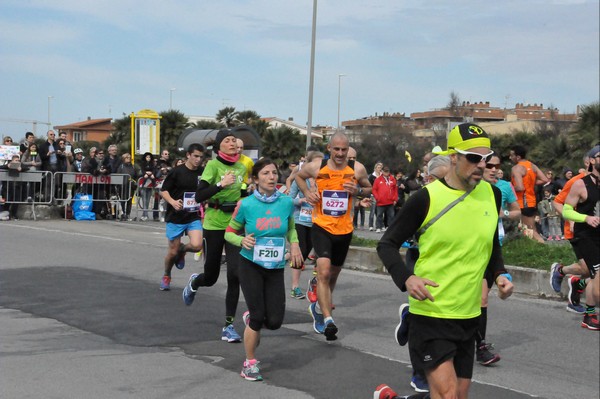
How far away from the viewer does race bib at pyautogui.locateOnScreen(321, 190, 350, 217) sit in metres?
8.97

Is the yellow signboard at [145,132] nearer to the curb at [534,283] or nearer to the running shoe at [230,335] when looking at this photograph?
the curb at [534,283]

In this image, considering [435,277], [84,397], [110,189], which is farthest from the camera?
[110,189]

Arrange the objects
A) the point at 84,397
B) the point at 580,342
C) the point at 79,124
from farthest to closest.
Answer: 1. the point at 79,124
2. the point at 580,342
3. the point at 84,397

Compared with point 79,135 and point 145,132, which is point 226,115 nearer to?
point 145,132

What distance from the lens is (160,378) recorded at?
22.5 ft

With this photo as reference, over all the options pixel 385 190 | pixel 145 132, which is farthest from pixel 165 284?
pixel 145 132

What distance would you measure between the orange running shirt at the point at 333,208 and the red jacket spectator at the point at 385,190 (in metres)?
14.6

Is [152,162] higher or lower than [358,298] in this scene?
higher

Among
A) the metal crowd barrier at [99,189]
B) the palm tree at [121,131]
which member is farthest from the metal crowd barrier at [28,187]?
the palm tree at [121,131]

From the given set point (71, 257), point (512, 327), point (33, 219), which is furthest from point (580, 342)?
point (33, 219)

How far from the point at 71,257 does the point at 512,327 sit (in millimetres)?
7986

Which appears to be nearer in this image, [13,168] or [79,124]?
[13,168]

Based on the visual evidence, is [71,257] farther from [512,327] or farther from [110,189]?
[110,189]

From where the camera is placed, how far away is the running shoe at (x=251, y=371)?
6.90 m
